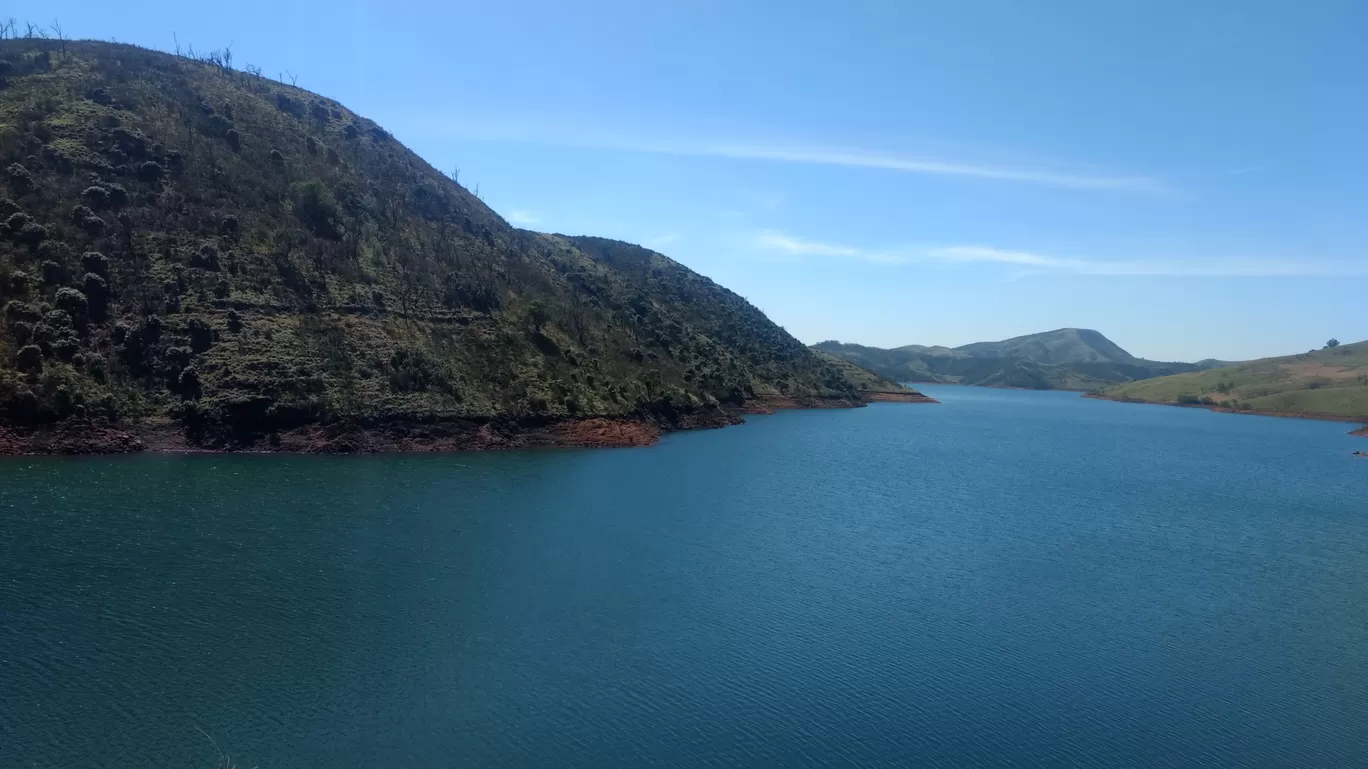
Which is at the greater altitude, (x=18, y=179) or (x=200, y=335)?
(x=18, y=179)

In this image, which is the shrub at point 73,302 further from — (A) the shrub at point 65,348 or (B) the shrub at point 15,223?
(B) the shrub at point 15,223

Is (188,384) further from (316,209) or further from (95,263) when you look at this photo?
(316,209)

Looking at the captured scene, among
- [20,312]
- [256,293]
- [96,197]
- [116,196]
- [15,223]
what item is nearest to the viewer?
[20,312]

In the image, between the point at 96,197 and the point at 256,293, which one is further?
the point at 256,293

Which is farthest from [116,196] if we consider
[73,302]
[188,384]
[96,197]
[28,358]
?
[188,384]

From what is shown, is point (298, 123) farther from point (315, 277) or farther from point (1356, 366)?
point (1356, 366)

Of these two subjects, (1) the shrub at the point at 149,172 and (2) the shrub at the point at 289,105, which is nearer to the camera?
(1) the shrub at the point at 149,172

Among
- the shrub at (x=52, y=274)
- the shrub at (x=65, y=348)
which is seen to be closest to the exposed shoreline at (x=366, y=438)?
the shrub at (x=65, y=348)

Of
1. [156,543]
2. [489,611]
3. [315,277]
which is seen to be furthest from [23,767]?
[315,277]
